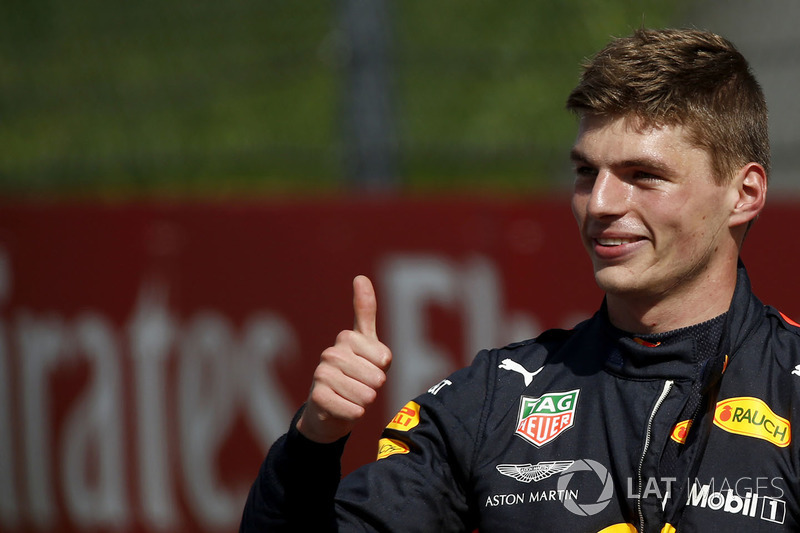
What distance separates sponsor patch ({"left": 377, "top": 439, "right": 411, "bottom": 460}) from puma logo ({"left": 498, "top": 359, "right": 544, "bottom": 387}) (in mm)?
267

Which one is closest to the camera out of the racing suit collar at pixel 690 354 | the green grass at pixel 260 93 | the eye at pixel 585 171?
the racing suit collar at pixel 690 354

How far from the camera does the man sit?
2.27 m

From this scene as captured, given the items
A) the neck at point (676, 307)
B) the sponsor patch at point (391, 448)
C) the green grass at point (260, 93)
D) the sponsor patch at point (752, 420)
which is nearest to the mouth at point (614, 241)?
the neck at point (676, 307)

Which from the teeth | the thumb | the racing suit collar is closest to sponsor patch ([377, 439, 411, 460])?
the thumb

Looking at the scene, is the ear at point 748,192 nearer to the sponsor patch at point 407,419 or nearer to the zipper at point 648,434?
the zipper at point 648,434

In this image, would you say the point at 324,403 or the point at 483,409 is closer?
the point at 324,403

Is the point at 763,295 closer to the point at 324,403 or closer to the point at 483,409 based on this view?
the point at 483,409

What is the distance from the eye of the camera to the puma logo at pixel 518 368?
2.54m

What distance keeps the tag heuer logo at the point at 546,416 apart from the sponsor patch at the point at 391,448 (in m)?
0.25

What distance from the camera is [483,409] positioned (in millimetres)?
2531

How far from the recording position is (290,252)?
561 cm

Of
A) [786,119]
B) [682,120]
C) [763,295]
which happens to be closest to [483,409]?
[682,120]

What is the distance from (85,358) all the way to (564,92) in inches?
115

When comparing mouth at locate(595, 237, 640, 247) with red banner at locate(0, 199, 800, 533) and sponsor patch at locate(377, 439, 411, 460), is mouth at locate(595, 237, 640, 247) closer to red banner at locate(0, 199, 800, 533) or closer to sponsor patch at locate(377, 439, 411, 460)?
sponsor patch at locate(377, 439, 411, 460)
